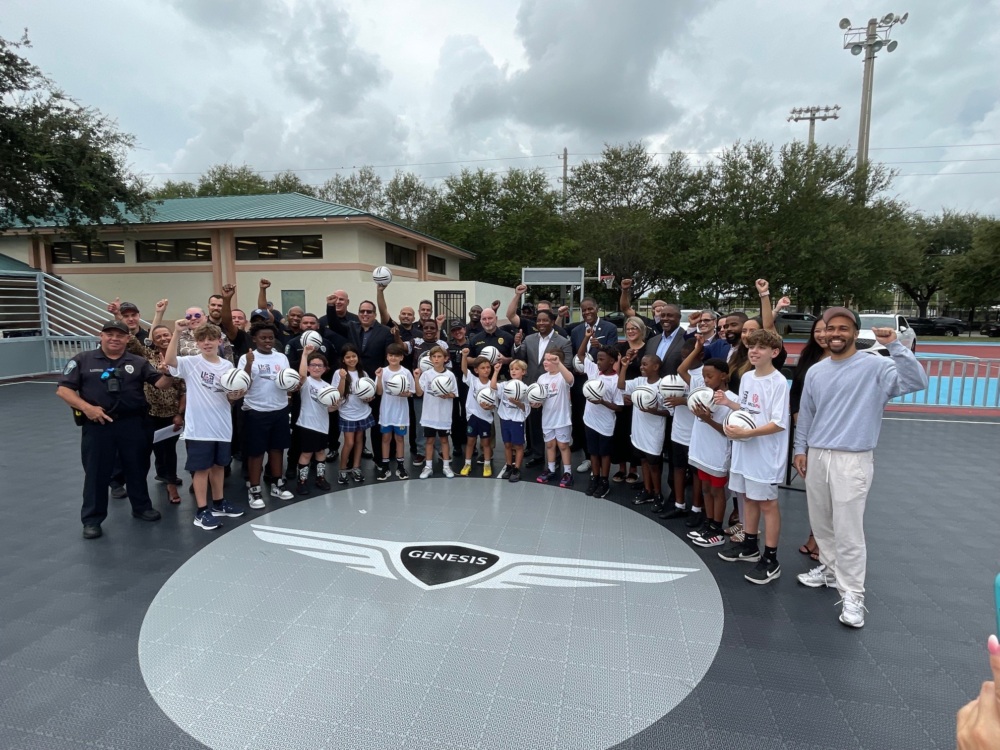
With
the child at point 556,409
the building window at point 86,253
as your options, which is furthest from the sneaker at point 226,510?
the building window at point 86,253

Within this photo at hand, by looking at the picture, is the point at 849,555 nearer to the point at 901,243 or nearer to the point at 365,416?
the point at 365,416

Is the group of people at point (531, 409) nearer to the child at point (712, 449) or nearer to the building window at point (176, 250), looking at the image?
the child at point (712, 449)

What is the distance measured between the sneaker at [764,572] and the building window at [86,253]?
859 inches

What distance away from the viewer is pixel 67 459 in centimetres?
575

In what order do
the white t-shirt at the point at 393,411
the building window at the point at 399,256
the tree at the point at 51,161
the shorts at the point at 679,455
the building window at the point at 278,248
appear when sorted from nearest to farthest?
the shorts at the point at 679,455 → the white t-shirt at the point at 393,411 → the tree at the point at 51,161 → the building window at the point at 278,248 → the building window at the point at 399,256

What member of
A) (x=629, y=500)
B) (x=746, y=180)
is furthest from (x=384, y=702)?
(x=746, y=180)

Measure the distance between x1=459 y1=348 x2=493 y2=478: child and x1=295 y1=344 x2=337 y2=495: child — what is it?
136cm

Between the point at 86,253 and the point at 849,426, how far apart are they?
925 inches

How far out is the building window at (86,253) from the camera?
1817 centimetres

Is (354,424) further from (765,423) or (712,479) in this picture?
(765,423)

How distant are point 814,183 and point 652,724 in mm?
23684

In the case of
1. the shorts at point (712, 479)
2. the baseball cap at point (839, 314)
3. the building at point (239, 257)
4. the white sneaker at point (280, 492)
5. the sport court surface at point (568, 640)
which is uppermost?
the building at point (239, 257)

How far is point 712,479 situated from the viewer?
3760mm

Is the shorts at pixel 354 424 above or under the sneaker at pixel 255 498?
above
